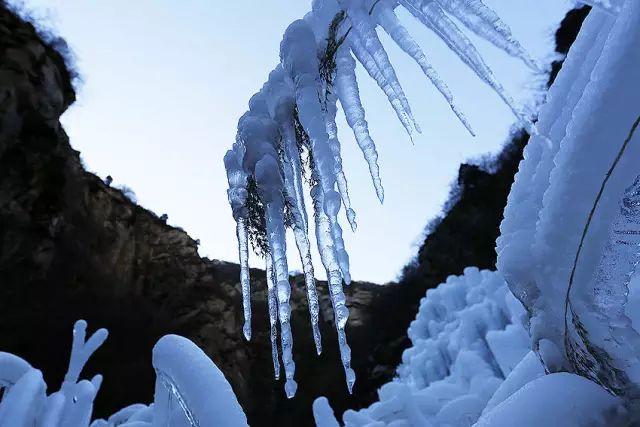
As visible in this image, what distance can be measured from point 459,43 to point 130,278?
1454 cm

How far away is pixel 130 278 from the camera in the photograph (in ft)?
46.6

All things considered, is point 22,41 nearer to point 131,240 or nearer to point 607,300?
point 131,240

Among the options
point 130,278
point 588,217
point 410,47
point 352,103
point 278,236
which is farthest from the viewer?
point 130,278

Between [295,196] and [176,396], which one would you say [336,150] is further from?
[176,396]

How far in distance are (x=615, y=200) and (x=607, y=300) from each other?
5.9 inches

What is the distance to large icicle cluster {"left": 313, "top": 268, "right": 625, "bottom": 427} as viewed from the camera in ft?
2.47

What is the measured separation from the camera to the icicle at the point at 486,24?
73 cm

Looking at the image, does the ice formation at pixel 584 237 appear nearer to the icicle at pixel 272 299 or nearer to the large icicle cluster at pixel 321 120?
the large icicle cluster at pixel 321 120

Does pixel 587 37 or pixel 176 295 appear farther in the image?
pixel 176 295

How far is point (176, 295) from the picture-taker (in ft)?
49.6

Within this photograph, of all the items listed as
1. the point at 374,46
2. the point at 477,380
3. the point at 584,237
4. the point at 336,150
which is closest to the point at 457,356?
the point at 477,380

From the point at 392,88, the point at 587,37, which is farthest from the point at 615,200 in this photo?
the point at 392,88

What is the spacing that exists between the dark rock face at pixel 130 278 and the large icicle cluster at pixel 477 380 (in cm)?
683

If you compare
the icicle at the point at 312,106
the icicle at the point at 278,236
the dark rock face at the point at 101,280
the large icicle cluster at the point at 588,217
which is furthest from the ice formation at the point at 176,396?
the dark rock face at the point at 101,280
